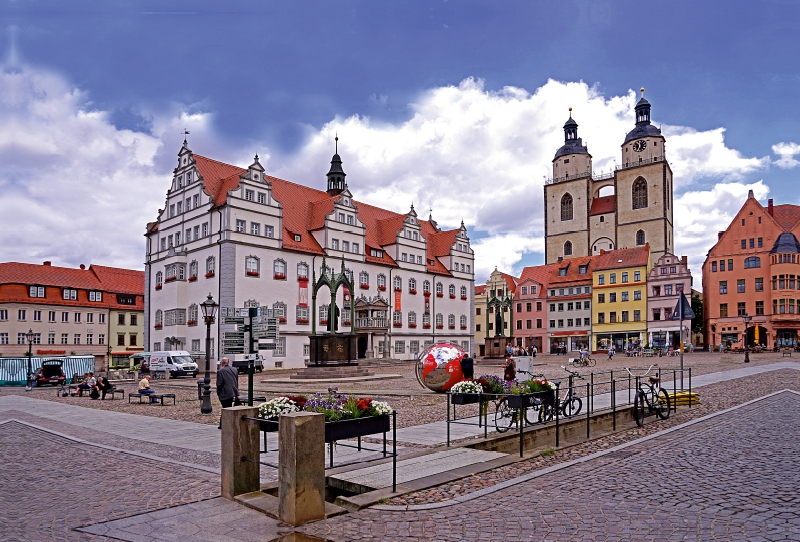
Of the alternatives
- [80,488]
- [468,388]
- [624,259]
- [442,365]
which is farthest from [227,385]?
[624,259]

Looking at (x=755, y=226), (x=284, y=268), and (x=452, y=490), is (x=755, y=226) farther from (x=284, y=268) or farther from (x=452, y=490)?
(x=452, y=490)

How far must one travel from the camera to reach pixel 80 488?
348 inches

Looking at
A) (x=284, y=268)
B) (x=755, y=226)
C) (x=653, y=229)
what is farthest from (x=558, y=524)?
(x=653, y=229)

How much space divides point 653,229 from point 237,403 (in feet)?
291

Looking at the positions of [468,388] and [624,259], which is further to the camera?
[624,259]

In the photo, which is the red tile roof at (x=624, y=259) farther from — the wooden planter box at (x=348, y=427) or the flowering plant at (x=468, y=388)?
the wooden planter box at (x=348, y=427)

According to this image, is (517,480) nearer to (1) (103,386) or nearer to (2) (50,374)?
(1) (103,386)

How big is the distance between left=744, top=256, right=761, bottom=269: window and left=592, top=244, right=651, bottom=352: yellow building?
10.8m

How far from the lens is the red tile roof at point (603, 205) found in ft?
330

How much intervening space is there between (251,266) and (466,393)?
39.9 metres

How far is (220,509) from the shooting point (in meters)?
7.39

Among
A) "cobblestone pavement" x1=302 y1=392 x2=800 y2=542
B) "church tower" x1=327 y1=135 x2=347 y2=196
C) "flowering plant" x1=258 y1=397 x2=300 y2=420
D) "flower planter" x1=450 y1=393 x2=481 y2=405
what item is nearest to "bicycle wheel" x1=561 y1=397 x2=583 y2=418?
"flower planter" x1=450 y1=393 x2=481 y2=405

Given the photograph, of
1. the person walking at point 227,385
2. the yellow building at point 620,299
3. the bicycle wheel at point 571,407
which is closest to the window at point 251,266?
the person walking at point 227,385

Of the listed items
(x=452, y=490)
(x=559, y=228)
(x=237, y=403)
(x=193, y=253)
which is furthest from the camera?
(x=559, y=228)
